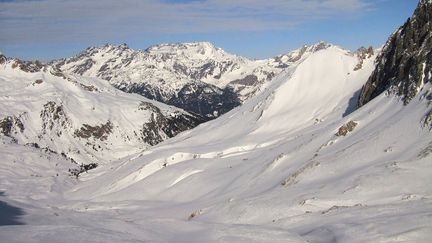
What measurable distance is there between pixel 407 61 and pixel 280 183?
67.3 ft

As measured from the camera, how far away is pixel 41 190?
9488 centimetres

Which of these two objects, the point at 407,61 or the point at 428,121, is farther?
the point at 407,61

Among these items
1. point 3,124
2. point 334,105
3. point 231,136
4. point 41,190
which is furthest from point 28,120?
point 334,105

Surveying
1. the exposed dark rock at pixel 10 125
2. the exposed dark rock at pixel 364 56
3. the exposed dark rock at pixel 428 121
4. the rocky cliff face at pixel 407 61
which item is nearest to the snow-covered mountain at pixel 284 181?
the exposed dark rock at pixel 428 121

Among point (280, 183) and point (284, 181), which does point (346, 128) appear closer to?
point (280, 183)

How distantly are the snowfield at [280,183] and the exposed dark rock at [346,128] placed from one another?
14cm

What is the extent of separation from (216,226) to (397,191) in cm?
1067

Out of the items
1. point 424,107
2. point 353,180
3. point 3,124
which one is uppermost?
point 3,124

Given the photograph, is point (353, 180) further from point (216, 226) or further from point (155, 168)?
point (155, 168)

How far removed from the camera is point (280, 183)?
4294 centimetres

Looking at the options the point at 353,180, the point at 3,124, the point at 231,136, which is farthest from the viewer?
the point at 3,124

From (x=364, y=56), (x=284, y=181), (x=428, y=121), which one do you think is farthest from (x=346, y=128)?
A: (x=364, y=56)

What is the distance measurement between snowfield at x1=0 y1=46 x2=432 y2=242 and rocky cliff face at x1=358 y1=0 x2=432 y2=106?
66.1 inches

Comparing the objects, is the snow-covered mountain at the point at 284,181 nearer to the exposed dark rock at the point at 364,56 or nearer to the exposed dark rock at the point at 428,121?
the exposed dark rock at the point at 428,121
